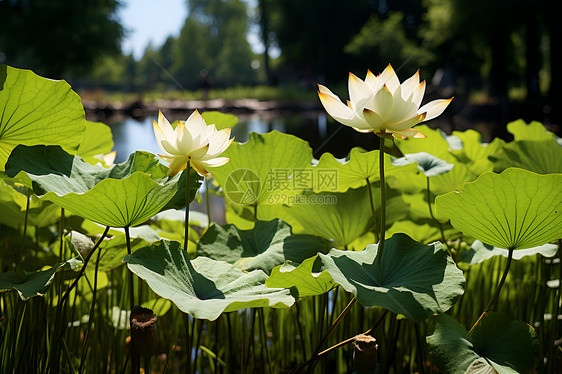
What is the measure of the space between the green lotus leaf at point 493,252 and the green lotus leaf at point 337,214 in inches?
6.3

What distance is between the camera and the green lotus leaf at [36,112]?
0.58m

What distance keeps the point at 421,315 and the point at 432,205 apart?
355mm

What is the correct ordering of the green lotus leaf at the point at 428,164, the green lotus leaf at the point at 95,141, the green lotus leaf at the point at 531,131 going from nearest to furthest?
the green lotus leaf at the point at 428,164 < the green lotus leaf at the point at 95,141 < the green lotus leaf at the point at 531,131

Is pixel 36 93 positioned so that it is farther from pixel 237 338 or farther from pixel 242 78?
pixel 242 78

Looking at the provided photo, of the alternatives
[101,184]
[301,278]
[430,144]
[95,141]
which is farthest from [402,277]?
[95,141]

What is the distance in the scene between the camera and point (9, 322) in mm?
662

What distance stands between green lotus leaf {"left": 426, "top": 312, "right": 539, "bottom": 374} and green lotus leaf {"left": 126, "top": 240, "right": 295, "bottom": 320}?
19 cm

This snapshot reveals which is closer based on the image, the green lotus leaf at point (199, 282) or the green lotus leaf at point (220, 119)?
the green lotus leaf at point (199, 282)

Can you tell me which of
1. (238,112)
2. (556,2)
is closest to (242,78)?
(238,112)

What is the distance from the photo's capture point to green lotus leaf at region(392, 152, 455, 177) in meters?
0.69

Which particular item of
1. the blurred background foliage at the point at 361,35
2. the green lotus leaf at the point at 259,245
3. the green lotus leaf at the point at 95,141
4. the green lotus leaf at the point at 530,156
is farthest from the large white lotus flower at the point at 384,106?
the blurred background foliage at the point at 361,35

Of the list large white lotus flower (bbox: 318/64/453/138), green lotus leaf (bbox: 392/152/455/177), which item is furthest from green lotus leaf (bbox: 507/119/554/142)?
large white lotus flower (bbox: 318/64/453/138)

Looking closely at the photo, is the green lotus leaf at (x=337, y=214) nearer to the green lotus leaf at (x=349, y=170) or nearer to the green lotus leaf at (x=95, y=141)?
the green lotus leaf at (x=349, y=170)

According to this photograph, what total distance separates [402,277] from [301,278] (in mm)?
124
